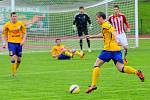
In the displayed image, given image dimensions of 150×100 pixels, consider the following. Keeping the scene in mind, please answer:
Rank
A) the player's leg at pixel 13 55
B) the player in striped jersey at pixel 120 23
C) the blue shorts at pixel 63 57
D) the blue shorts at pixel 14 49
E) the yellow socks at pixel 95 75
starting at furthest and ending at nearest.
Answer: the blue shorts at pixel 63 57, the player in striped jersey at pixel 120 23, the blue shorts at pixel 14 49, the player's leg at pixel 13 55, the yellow socks at pixel 95 75

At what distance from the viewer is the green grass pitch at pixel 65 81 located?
12.3 metres

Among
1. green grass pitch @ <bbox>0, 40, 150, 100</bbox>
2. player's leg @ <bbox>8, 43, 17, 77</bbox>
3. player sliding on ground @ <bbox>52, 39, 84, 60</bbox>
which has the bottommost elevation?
green grass pitch @ <bbox>0, 40, 150, 100</bbox>

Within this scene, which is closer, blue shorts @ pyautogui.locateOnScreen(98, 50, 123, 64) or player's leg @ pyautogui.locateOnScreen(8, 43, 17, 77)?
blue shorts @ pyautogui.locateOnScreen(98, 50, 123, 64)

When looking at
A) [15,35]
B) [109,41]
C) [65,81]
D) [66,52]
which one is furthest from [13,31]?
[66,52]

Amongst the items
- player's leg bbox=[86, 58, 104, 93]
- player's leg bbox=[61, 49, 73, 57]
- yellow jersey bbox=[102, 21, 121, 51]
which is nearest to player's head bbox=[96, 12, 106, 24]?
yellow jersey bbox=[102, 21, 121, 51]

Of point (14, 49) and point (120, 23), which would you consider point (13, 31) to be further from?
point (120, 23)

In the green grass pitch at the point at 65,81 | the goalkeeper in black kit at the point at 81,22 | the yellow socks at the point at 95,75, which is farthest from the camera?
the goalkeeper in black kit at the point at 81,22

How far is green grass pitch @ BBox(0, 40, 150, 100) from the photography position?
12.3 m

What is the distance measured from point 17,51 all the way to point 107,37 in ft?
14.0

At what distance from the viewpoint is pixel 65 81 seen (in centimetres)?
1530

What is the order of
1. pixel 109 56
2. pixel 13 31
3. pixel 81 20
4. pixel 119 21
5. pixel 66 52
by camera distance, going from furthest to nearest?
pixel 81 20 < pixel 66 52 < pixel 119 21 < pixel 13 31 < pixel 109 56

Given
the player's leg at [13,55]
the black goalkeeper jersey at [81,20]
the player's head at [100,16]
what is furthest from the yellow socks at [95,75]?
the black goalkeeper jersey at [81,20]

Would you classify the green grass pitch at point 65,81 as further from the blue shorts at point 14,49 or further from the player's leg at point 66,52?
the player's leg at point 66,52

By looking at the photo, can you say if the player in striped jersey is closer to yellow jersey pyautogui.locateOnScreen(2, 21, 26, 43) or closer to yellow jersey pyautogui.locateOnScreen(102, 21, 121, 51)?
yellow jersey pyautogui.locateOnScreen(2, 21, 26, 43)
